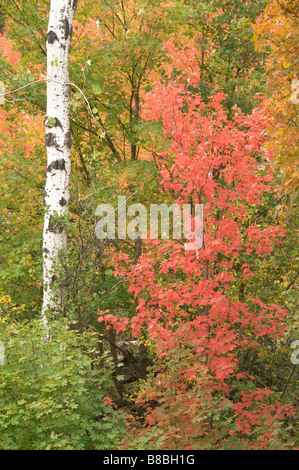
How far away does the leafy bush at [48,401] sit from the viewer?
3973 millimetres

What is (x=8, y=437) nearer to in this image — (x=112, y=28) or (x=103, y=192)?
(x=103, y=192)

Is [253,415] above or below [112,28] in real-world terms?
below

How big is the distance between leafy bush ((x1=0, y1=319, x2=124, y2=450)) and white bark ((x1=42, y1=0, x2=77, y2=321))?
1.62 meters

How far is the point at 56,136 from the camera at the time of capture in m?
6.25

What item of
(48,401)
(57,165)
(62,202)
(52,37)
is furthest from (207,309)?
(52,37)

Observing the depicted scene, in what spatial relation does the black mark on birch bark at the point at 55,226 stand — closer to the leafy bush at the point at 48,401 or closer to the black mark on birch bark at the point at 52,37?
the leafy bush at the point at 48,401

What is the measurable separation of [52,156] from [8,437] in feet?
11.9

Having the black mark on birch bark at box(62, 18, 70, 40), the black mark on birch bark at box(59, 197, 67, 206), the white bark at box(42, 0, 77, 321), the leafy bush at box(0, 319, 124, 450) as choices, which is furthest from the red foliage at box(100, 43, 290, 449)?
the black mark on birch bark at box(62, 18, 70, 40)

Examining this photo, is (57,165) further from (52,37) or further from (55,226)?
(52,37)

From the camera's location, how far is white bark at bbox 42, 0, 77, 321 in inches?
243

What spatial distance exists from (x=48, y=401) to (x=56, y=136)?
3.65 meters

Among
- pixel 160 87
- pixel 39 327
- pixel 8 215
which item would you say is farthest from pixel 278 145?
pixel 8 215

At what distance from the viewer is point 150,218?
8766 mm
